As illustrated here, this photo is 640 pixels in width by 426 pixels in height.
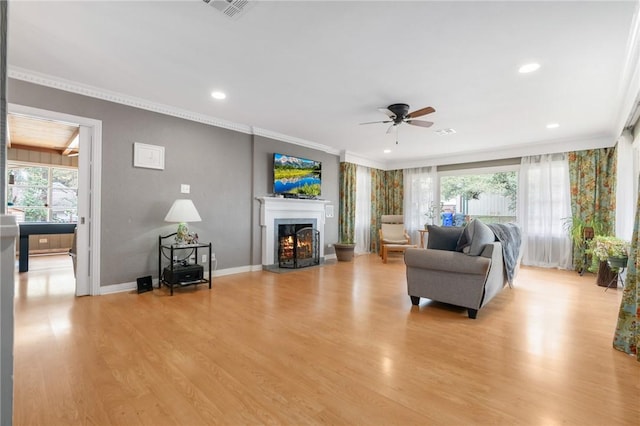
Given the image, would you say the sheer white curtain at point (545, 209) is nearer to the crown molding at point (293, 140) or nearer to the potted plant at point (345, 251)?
the potted plant at point (345, 251)

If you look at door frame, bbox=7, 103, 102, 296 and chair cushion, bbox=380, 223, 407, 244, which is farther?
chair cushion, bbox=380, 223, 407, 244

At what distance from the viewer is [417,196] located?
7.93 metres

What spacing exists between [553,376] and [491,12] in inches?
99.7

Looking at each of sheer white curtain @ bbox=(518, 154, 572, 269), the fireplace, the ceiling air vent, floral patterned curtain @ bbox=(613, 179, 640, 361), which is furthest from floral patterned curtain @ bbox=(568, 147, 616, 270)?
the ceiling air vent

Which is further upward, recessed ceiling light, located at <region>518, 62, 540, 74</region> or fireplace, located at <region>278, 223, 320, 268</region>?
recessed ceiling light, located at <region>518, 62, 540, 74</region>

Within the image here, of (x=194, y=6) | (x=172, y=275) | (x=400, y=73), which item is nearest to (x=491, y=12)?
(x=400, y=73)

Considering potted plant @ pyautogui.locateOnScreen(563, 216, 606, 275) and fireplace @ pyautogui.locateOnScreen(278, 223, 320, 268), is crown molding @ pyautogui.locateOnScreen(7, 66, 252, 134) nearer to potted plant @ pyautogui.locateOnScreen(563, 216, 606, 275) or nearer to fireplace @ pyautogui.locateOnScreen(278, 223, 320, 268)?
fireplace @ pyautogui.locateOnScreen(278, 223, 320, 268)

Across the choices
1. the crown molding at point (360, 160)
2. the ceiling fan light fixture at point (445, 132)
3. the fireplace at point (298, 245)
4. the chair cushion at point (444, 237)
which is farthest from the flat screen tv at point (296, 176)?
the chair cushion at point (444, 237)

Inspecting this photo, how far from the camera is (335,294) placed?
3.92 meters

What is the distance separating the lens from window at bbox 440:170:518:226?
269 inches

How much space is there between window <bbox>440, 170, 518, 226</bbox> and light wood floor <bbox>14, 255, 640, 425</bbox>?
3385mm

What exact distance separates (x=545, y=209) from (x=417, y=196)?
2725 millimetres

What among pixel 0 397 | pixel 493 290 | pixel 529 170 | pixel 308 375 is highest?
pixel 529 170

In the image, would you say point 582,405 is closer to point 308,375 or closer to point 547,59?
point 308,375
